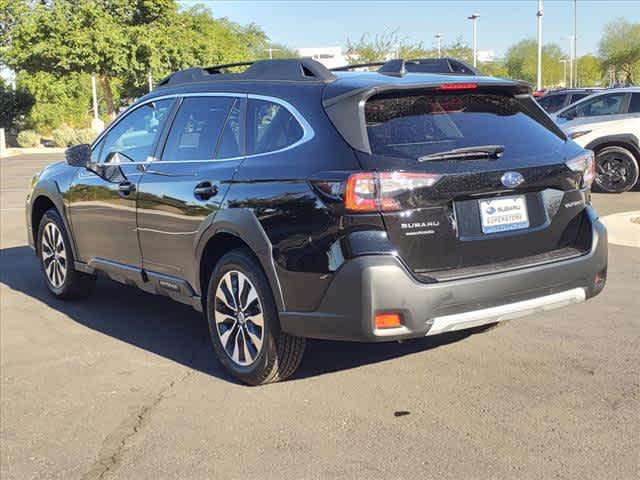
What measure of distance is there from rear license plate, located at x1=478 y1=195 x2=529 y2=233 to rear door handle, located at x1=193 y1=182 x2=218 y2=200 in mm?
1623

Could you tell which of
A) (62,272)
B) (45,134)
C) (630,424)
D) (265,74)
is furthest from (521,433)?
(45,134)

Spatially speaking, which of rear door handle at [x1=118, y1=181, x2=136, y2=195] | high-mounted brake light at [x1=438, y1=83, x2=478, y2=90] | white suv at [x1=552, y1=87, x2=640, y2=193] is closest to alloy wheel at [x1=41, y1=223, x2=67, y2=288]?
rear door handle at [x1=118, y1=181, x2=136, y2=195]

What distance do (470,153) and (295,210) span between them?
975 mm

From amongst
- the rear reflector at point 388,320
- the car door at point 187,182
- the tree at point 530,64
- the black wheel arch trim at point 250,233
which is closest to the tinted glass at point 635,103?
the car door at point 187,182

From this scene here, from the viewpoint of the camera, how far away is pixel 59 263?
22.9ft

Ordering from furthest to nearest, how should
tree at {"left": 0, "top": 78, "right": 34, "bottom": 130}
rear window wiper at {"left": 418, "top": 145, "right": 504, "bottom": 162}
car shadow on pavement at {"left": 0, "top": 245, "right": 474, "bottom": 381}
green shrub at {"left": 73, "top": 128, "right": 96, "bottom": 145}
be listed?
tree at {"left": 0, "top": 78, "right": 34, "bottom": 130}, green shrub at {"left": 73, "top": 128, "right": 96, "bottom": 145}, car shadow on pavement at {"left": 0, "top": 245, "right": 474, "bottom": 381}, rear window wiper at {"left": 418, "top": 145, "right": 504, "bottom": 162}

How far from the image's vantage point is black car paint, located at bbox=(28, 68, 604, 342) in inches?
158

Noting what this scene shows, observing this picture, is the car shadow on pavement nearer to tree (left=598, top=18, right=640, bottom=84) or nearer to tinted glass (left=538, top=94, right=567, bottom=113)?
tinted glass (left=538, top=94, right=567, bottom=113)

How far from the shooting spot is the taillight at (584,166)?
181 inches

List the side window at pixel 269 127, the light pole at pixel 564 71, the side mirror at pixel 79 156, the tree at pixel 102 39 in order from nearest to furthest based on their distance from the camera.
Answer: the side window at pixel 269 127, the side mirror at pixel 79 156, the tree at pixel 102 39, the light pole at pixel 564 71

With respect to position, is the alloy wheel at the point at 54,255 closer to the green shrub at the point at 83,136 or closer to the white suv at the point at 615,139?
the white suv at the point at 615,139

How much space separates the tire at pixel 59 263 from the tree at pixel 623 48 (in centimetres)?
7630

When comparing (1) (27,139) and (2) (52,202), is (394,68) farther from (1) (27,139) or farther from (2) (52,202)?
(1) (27,139)

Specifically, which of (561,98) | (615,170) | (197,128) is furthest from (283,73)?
(561,98)
